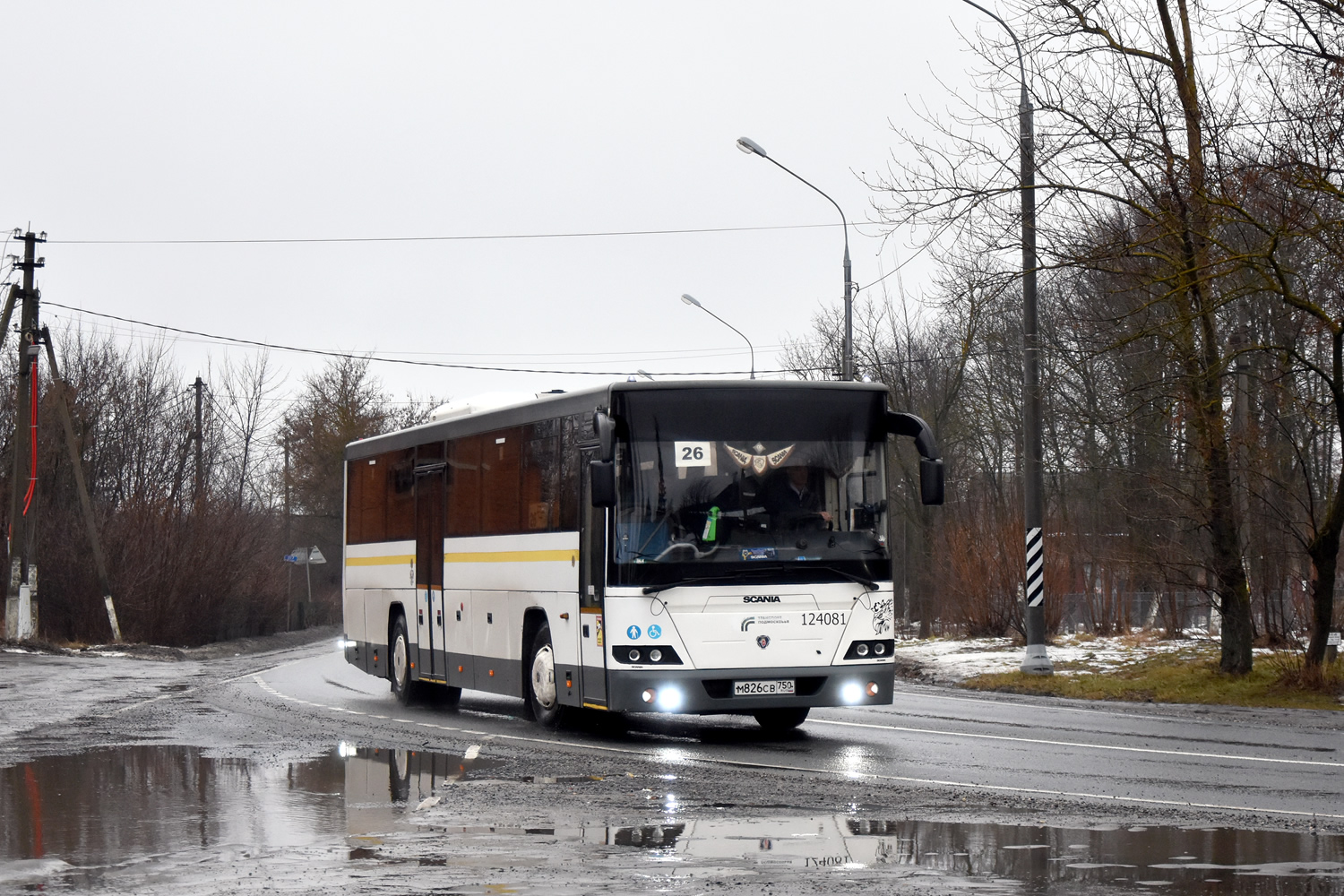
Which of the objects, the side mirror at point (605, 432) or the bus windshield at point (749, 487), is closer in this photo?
the side mirror at point (605, 432)

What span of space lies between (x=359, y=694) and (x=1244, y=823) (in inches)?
596

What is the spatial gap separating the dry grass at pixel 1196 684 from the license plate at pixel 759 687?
780cm

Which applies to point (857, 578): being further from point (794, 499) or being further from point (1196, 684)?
point (1196, 684)

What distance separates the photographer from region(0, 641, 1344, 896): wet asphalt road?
26.1 feet

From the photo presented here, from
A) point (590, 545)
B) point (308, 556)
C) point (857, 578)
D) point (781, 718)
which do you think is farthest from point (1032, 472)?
point (308, 556)

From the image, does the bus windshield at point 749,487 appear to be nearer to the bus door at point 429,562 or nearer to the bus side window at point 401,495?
the bus door at point 429,562

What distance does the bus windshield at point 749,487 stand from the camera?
14680 millimetres

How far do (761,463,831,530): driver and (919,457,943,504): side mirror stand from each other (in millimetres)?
945

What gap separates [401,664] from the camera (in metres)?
20.8

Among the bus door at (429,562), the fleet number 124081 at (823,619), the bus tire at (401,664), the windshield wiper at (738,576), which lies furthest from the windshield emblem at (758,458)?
the bus tire at (401,664)

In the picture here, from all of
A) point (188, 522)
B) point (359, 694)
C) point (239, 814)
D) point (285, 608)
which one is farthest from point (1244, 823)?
point (285, 608)

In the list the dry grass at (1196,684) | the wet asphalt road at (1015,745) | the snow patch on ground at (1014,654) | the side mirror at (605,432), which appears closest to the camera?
the wet asphalt road at (1015,745)

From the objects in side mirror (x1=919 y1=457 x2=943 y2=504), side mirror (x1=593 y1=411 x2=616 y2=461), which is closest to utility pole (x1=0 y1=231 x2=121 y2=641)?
side mirror (x1=593 y1=411 x2=616 y2=461)

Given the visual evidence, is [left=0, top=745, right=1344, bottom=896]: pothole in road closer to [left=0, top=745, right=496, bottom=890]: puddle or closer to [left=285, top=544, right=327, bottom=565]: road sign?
[left=0, top=745, right=496, bottom=890]: puddle
